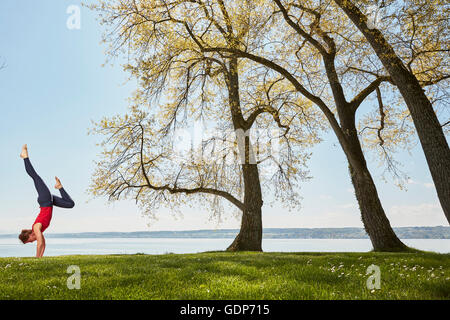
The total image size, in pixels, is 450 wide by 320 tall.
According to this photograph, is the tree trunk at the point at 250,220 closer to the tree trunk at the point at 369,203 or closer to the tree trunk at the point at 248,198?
the tree trunk at the point at 248,198

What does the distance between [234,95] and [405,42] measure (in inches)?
307

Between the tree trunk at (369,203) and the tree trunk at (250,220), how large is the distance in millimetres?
4210

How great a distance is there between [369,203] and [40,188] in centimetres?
1184

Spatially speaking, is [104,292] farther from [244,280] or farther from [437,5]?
[437,5]

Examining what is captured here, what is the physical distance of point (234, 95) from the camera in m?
16.7

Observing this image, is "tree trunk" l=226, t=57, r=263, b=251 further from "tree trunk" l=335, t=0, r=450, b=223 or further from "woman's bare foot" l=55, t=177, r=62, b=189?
"woman's bare foot" l=55, t=177, r=62, b=189

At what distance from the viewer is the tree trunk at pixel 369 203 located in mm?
13359

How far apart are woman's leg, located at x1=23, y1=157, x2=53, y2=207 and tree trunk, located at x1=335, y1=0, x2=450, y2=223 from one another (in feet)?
36.8

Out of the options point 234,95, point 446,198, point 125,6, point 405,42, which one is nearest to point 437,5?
point 405,42

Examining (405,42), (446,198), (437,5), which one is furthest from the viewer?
(405,42)

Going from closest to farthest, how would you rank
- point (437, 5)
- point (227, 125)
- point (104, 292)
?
point (104, 292) < point (437, 5) < point (227, 125)

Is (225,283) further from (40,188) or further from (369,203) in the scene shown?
(369,203)

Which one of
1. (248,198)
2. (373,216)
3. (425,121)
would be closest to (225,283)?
(425,121)
